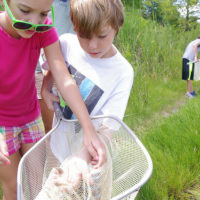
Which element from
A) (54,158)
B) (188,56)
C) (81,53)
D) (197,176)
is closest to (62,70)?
(81,53)

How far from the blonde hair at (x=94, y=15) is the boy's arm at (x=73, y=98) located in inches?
6.8

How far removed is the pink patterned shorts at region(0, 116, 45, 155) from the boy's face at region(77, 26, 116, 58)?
0.55m

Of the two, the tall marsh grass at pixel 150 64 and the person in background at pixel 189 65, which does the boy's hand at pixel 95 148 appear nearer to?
the tall marsh grass at pixel 150 64

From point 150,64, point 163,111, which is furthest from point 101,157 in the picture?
point 150,64

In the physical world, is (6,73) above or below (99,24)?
below

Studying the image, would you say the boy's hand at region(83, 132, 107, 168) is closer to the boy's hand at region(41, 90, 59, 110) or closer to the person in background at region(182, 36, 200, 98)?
the boy's hand at region(41, 90, 59, 110)

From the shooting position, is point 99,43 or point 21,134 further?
point 21,134

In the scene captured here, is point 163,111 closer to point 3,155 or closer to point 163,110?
point 163,110

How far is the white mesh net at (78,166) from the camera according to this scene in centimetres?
78

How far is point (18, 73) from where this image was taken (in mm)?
1162

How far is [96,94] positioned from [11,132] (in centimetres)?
53

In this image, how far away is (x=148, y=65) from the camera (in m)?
4.61

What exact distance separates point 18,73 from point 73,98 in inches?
13.1

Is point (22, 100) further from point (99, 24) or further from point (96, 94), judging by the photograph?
point (99, 24)
